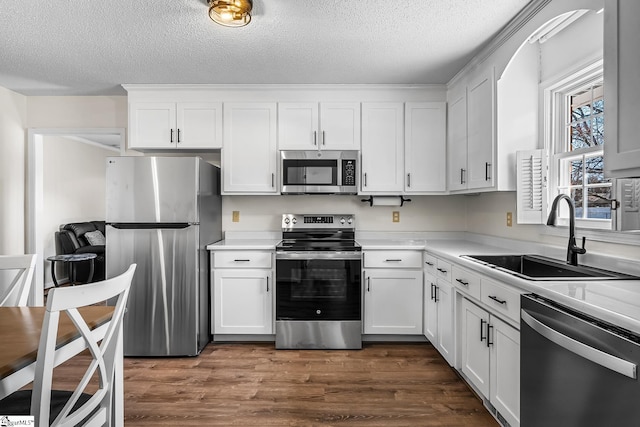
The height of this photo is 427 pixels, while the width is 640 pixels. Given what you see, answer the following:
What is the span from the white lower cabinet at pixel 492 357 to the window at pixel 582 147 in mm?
848

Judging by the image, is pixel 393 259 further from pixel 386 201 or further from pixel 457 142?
pixel 457 142

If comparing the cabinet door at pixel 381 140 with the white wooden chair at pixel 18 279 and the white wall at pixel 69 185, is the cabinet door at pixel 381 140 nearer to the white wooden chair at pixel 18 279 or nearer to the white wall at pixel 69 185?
A: the white wooden chair at pixel 18 279

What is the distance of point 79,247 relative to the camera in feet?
18.6

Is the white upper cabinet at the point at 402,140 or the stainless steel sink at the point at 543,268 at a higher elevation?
the white upper cabinet at the point at 402,140

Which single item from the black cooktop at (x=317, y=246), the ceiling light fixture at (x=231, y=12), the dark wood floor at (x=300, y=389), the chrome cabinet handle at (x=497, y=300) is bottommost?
the dark wood floor at (x=300, y=389)

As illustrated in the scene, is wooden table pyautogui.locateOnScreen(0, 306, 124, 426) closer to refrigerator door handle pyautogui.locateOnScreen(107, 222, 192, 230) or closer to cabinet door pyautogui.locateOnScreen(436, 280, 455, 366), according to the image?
refrigerator door handle pyautogui.locateOnScreen(107, 222, 192, 230)

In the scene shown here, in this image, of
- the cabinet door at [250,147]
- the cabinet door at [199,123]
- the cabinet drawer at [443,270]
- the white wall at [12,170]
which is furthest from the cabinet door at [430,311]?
the white wall at [12,170]

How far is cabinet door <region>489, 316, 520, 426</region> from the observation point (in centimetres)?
175

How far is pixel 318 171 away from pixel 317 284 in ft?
3.32

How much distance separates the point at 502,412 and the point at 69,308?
1975 millimetres

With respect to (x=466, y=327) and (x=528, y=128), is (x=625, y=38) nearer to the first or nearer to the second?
(x=528, y=128)

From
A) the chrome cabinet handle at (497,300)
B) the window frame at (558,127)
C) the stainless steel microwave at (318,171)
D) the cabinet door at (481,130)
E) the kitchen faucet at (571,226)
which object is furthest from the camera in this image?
the stainless steel microwave at (318,171)

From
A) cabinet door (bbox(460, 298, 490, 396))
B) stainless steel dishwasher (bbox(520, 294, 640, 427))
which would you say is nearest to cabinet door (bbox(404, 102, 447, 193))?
cabinet door (bbox(460, 298, 490, 396))

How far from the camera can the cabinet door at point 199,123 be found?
3453 millimetres
